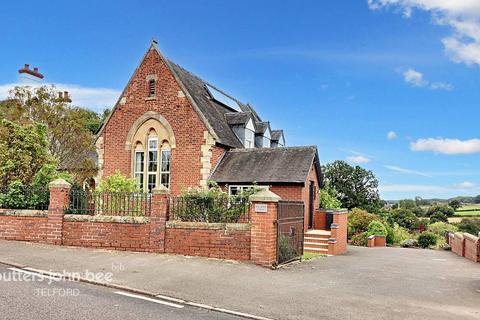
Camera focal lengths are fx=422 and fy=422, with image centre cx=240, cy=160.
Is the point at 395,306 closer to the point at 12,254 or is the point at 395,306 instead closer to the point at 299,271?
the point at 299,271

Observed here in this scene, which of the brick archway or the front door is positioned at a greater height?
the brick archway

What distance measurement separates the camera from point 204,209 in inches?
547

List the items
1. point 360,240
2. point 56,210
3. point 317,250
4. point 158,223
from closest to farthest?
1. point 158,223
2. point 56,210
3. point 317,250
4. point 360,240

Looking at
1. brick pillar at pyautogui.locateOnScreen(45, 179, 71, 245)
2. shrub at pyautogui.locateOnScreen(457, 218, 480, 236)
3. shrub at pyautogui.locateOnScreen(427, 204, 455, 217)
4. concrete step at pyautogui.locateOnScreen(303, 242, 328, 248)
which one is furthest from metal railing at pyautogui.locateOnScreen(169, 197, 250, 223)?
shrub at pyautogui.locateOnScreen(427, 204, 455, 217)

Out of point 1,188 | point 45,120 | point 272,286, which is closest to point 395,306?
point 272,286

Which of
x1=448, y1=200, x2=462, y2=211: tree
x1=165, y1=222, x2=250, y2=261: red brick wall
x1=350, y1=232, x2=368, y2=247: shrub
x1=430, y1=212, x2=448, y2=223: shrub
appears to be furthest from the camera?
x1=448, y1=200, x2=462, y2=211: tree

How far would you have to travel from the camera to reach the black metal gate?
41.5 ft

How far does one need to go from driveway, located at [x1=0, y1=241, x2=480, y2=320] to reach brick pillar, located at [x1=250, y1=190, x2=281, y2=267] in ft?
1.48

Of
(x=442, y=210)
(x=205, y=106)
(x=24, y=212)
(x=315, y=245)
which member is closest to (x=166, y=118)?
(x=205, y=106)

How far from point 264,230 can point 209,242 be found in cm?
182

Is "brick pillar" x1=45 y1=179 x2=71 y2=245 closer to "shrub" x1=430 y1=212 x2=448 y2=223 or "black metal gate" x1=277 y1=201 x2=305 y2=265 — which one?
"black metal gate" x1=277 y1=201 x2=305 y2=265

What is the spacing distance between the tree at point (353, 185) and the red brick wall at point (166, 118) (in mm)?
30666

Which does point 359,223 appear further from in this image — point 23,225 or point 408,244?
point 23,225

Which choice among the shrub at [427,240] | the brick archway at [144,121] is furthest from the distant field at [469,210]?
the brick archway at [144,121]
